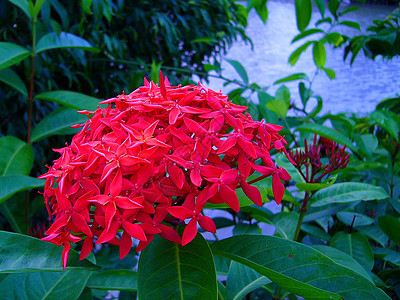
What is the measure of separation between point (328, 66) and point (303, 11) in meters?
1.44

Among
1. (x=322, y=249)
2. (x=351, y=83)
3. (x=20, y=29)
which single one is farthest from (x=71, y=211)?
(x=351, y=83)

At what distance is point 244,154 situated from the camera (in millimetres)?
415

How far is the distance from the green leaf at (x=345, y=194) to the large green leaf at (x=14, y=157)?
703 mm

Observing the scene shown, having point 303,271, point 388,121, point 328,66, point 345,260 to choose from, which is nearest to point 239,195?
point 303,271

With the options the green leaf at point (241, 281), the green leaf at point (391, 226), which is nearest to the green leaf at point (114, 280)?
the green leaf at point (241, 281)

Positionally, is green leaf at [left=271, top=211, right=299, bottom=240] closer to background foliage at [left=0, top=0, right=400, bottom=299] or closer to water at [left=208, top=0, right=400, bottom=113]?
background foliage at [left=0, top=0, right=400, bottom=299]

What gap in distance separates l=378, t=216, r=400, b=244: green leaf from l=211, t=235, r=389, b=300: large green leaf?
13.2 inches

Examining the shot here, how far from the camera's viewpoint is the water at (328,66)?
1.72 m

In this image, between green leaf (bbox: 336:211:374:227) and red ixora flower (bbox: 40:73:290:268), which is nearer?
red ixora flower (bbox: 40:73:290:268)

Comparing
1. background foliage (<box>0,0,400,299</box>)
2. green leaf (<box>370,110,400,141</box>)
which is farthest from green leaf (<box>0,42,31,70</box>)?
green leaf (<box>370,110,400,141</box>)

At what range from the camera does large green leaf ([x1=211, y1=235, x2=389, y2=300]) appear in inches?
15.9

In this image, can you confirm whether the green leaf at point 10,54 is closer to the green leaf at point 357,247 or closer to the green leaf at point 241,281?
the green leaf at point 241,281

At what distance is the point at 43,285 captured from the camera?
590 mm

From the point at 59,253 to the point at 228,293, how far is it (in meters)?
0.29
